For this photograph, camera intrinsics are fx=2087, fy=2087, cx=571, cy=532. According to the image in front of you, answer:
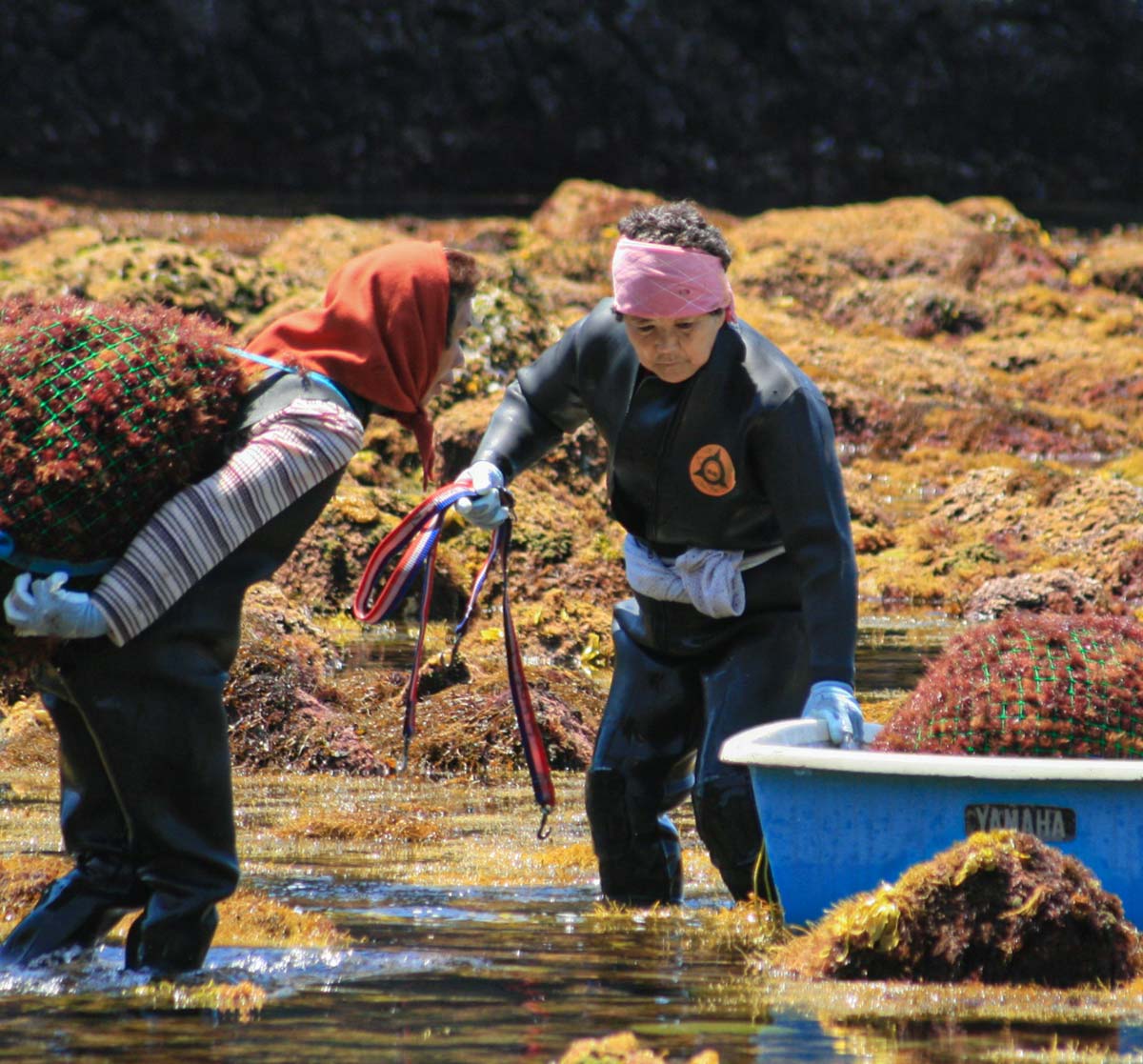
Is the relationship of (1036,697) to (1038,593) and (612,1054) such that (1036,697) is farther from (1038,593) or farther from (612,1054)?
(1038,593)

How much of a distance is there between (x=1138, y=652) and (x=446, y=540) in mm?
8325

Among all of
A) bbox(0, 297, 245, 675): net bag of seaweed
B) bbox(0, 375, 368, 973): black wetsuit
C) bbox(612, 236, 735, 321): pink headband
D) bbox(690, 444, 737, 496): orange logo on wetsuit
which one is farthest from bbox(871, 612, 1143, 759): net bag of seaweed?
bbox(0, 297, 245, 675): net bag of seaweed

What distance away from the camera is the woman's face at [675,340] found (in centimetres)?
509

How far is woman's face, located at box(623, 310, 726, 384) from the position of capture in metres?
5.09

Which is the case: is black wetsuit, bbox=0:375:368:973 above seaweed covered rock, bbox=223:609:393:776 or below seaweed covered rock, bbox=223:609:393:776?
above

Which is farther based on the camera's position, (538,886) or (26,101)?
(26,101)

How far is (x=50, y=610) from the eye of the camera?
13.2 ft

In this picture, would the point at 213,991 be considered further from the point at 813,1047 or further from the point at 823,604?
the point at 823,604

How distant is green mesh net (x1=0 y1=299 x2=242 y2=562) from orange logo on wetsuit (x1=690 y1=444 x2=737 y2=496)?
1.32m

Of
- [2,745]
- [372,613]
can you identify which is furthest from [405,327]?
[2,745]

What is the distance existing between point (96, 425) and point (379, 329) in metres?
0.68

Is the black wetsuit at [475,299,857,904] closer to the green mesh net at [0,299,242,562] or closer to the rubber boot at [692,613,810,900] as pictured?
the rubber boot at [692,613,810,900]

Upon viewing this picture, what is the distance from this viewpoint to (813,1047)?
3961 millimetres

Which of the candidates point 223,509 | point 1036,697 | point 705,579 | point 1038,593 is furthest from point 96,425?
point 1038,593
